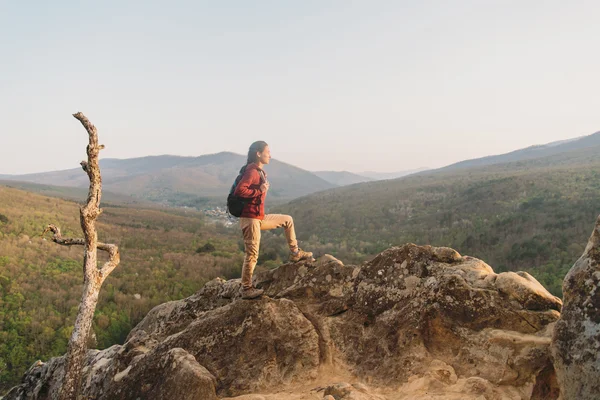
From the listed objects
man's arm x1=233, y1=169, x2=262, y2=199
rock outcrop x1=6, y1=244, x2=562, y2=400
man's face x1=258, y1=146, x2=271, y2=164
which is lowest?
rock outcrop x1=6, y1=244, x2=562, y2=400

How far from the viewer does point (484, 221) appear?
50.5 metres

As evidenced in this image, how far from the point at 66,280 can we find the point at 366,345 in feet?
107

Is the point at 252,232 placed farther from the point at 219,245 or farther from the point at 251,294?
the point at 219,245

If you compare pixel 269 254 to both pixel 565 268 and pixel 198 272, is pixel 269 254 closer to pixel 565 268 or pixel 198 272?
pixel 198 272

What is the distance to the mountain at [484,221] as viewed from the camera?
35.1 m

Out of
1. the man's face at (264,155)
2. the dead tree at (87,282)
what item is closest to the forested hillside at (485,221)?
the man's face at (264,155)

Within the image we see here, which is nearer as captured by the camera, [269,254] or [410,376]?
[410,376]

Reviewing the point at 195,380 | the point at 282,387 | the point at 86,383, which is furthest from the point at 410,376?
the point at 86,383

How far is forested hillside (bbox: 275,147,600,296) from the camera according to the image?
3488cm

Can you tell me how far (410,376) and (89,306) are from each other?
6.42 metres

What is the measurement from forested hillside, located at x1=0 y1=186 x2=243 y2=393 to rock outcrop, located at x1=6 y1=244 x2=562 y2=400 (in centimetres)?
1843

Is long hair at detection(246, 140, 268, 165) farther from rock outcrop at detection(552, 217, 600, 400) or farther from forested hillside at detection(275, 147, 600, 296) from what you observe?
forested hillside at detection(275, 147, 600, 296)

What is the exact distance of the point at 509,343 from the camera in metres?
6.71

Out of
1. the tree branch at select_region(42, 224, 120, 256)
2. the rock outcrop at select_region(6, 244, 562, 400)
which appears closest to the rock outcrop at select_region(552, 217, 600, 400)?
the rock outcrop at select_region(6, 244, 562, 400)
